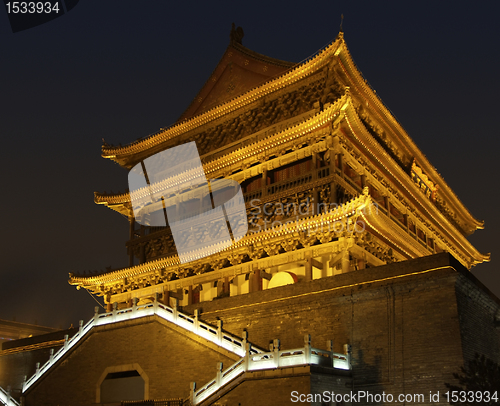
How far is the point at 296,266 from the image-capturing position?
19.3 m

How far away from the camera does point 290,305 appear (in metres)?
15.0

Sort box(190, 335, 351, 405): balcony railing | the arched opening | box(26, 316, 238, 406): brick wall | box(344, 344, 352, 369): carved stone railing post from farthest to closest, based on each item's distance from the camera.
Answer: the arched opening → box(26, 316, 238, 406): brick wall → box(344, 344, 352, 369): carved stone railing post → box(190, 335, 351, 405): balcony railing

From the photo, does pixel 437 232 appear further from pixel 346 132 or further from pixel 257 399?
pixel 257 399

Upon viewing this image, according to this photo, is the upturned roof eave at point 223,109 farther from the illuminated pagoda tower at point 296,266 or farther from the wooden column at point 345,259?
the wooden column at point 345,259

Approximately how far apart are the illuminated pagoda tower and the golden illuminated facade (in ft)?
0.20

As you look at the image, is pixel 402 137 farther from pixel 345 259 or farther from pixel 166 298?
pixel 166 298

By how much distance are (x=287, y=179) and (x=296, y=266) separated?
325cm

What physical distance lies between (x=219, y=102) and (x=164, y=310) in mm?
12096

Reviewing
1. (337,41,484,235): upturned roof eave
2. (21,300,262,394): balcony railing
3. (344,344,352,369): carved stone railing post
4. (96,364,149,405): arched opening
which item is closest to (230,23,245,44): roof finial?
(337,41,484,235): upturned roof eave

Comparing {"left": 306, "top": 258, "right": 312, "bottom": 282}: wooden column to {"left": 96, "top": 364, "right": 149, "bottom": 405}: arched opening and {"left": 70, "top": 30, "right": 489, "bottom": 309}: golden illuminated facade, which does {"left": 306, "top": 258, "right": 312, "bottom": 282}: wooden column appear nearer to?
{"left": 70, "top": 30, "right": 489, "bottom": 309}: golden illuminated facade

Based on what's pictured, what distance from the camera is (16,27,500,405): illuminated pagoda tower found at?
12578 mm

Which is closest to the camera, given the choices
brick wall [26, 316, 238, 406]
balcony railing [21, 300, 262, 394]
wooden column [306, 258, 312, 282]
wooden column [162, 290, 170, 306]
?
balcony railing [21, 300, 262, 394]

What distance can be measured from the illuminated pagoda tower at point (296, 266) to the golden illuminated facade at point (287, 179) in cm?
6

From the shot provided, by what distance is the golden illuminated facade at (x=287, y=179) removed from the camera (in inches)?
720
